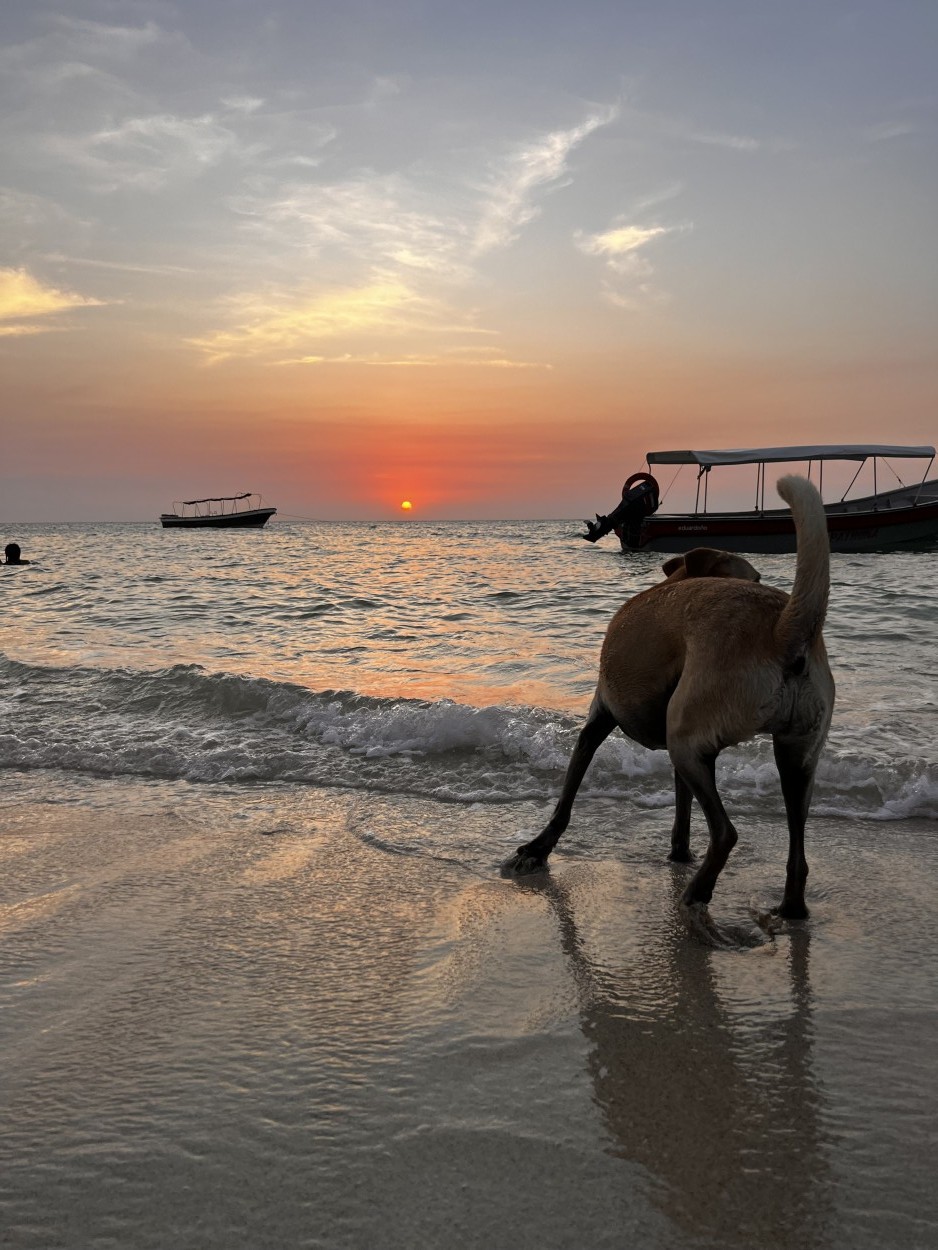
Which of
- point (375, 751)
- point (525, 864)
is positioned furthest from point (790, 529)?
point (525, 864)

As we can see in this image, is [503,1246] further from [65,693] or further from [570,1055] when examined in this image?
[65,693]

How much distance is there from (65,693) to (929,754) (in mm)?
7616

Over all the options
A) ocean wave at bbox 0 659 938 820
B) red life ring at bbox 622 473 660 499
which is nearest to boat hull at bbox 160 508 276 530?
red life ring at bbox 622 473 660 499

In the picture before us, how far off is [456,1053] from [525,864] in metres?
1.67

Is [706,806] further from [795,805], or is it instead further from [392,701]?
[392,701]

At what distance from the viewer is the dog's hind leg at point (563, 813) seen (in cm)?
401

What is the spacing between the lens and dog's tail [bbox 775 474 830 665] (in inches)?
113

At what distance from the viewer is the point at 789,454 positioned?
33656mm

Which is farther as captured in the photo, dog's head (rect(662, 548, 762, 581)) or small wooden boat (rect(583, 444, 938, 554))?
small wooden boat (rect(583, 444, 938, 554))

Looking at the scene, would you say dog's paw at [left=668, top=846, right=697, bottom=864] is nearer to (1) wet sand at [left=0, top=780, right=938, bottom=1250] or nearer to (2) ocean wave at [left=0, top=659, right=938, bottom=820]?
(1) wet sand at [left=0, top=780, right=938, bottom=1250]

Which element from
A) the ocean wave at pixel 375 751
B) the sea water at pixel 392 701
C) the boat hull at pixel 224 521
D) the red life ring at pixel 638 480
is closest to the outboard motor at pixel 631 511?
the red life ring at pixel 638 480

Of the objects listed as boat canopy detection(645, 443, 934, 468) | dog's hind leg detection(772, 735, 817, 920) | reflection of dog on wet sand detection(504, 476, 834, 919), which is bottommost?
dog's hind leg detection(772, 735, 817, 920)

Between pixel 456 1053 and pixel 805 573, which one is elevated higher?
pixel 805 573

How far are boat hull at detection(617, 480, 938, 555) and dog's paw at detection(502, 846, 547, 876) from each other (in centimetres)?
3284
